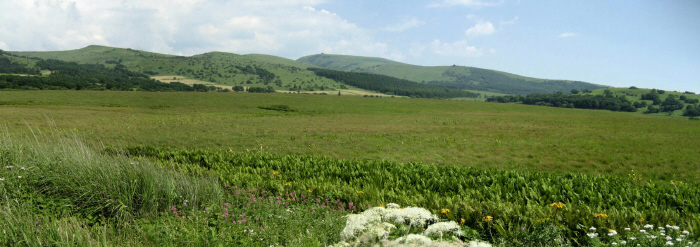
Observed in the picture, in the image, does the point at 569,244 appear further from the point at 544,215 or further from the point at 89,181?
the point at 89,181

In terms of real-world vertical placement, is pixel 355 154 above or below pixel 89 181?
below

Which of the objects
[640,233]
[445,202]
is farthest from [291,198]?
[640,233]

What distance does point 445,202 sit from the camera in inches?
248

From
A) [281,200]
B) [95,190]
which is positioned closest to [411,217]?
[281,200]

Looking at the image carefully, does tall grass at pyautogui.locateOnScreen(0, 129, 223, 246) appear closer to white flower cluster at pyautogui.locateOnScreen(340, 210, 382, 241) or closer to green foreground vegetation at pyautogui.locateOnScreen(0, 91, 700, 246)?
green foreground vegetation at pyautogui.locateOnScreen(0, 91, 700, 246)

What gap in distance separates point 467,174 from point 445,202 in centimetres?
419

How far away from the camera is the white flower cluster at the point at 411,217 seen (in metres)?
5.36

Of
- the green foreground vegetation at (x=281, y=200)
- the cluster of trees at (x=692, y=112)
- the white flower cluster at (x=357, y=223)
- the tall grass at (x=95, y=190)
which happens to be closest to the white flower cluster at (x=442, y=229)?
the green foreground vegetation at (x=281, y=200)

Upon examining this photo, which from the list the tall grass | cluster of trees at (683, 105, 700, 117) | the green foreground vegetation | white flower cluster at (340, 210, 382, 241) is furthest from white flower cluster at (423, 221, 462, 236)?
cluster of trees at (683, 105, 700, 117)

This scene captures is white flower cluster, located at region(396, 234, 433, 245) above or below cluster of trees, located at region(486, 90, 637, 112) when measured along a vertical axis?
below

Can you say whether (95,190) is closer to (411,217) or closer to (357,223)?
Answer: (357,223)

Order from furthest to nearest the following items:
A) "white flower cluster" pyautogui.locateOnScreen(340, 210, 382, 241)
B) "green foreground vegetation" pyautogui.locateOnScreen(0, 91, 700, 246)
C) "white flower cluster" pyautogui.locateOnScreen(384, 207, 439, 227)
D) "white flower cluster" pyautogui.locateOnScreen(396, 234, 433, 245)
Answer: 1. "white flower cluster" pyautogui.locateOnScreen(384, 207, 439, 227)
2. "white flower cluster" pyautogui.locateOnScreen(340, 210, 382, 241)
3. "green foreground vegetation" pyautogui.locateOnScreen(0, 91, 700, 246)
4. "white flower cluster" pyautogui.locateOnScreen(396, 234, 433, 245)

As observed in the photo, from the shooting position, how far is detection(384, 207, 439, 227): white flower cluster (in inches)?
211

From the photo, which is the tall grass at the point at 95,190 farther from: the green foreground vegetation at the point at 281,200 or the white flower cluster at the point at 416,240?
the white flower cluster at the point at 416,240
